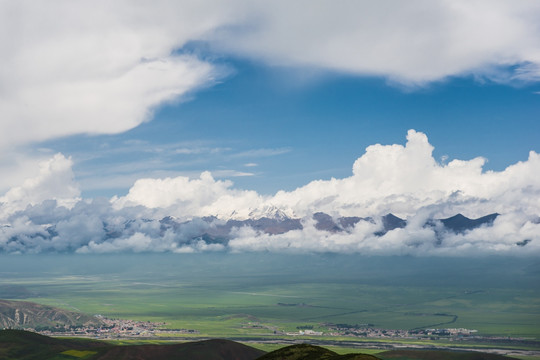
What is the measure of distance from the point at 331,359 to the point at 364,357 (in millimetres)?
14605

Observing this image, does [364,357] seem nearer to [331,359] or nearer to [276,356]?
[331,359]

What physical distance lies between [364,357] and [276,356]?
4093cm

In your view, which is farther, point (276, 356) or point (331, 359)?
point (276, 356)

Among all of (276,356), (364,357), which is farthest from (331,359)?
(276,356)

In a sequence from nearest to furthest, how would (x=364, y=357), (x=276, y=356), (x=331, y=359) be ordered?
(x=364, y=357)
(x=331, y=359)
(x=276, y=356)

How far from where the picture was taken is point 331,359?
159500 millimetres

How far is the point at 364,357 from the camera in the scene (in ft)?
485

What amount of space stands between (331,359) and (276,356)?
86.6ft

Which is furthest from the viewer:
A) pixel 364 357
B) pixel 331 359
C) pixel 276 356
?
pixel 276 356

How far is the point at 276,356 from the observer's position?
180 m

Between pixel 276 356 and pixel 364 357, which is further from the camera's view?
pixel 276 356
